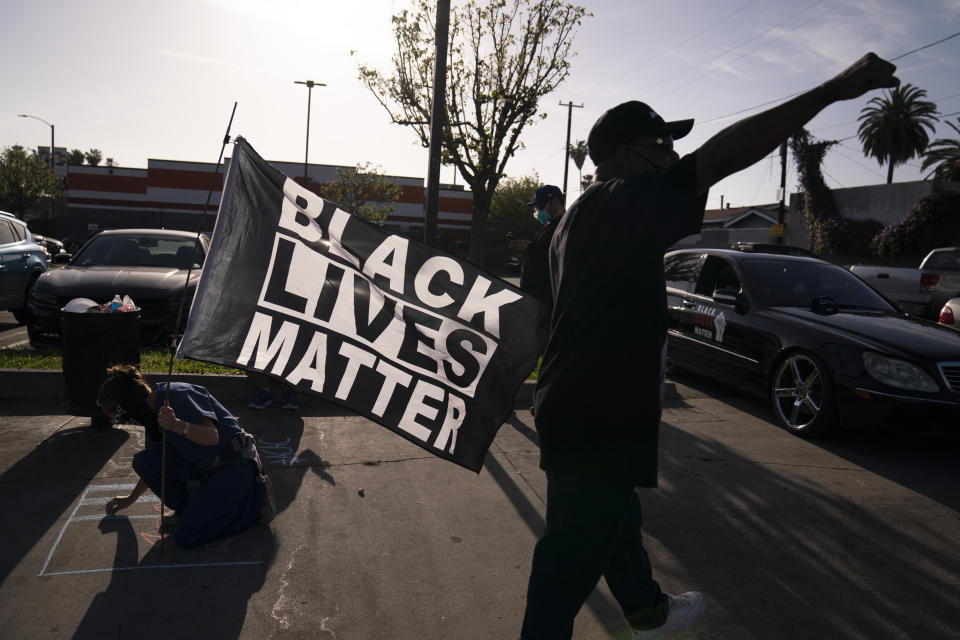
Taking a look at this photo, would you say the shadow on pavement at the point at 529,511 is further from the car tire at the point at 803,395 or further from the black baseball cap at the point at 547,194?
the car tire at the point at 803,395

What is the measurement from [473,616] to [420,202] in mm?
44639

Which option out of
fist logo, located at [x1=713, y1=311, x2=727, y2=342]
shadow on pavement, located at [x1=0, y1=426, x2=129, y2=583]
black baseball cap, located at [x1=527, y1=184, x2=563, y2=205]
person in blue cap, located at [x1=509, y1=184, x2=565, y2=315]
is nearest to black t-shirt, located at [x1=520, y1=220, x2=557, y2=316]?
person in blue cap, located at [x1=509, y1=184, x2=565, y2=315]

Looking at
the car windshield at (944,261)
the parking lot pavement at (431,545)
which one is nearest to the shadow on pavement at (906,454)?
the parking lot pavement at (431,545)

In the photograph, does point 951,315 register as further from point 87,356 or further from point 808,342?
point 87,356

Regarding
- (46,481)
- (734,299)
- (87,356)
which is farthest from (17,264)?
(734,299)

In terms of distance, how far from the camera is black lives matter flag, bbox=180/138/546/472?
2.79m

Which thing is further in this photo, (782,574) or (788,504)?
(788,504)

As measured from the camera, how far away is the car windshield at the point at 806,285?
6.64 metres

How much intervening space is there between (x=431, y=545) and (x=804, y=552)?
6.62ft

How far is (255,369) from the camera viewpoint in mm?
A: 2932

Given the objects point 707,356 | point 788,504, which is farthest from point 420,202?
point 788,504

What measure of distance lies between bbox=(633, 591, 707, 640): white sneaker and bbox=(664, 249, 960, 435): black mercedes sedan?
11.2ft

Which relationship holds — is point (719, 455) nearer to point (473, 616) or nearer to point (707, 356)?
point (707, 356)

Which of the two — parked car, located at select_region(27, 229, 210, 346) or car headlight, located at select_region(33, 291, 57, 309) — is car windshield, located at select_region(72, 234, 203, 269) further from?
car headlight, located at select_region(33, 291, 57, 309)
